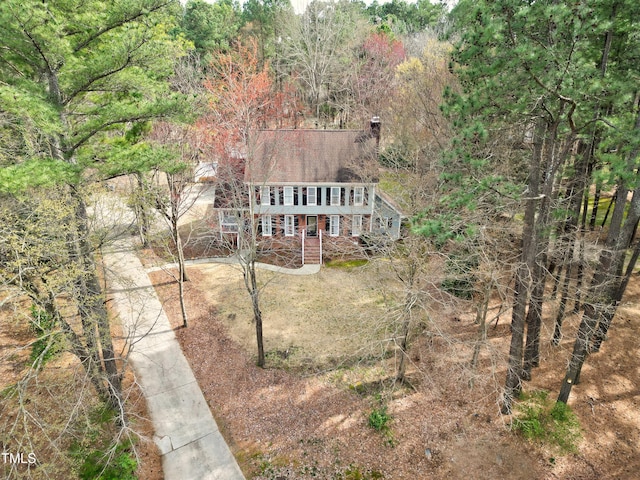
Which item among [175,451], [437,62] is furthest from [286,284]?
[437,62]

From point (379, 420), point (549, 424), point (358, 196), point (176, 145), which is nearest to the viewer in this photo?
point (549, 424)

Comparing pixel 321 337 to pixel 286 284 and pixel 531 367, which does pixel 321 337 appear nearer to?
pixel 286 284

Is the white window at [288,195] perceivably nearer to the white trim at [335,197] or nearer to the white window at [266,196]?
the white window at [266,196]

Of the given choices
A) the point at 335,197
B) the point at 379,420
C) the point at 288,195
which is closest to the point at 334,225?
the point at 335,197

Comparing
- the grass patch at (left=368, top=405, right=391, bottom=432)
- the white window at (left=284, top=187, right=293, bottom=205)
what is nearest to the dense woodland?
the grass patch at (left=368, top=405, right=391, bottom=432)

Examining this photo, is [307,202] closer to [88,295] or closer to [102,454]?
[88,295]

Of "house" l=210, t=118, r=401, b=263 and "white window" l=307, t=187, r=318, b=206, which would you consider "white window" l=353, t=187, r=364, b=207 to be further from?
"white window" l=307, t=187, r=318, b=206
